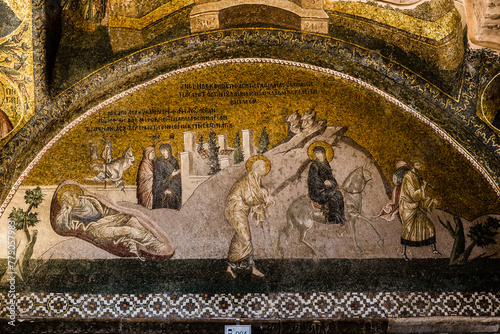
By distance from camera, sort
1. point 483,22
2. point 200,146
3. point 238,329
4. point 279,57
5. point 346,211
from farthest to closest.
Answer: point 279,57 → point 200,146 → point 346,211 → point 238,329 → point 483,22

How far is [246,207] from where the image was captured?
8695 mm

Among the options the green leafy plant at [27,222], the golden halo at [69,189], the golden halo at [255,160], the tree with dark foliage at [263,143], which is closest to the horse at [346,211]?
the golden halo at [255,160]

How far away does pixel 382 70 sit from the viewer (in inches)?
352

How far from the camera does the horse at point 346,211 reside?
8586 mm

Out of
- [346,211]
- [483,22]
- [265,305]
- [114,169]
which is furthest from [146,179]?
[483,22]

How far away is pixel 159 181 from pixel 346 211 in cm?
255

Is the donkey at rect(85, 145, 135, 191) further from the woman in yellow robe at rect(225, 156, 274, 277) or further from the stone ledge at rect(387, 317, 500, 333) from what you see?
the stone ledge at rect(387, 317, 500, 333)

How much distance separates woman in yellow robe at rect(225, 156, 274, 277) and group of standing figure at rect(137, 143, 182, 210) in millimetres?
741

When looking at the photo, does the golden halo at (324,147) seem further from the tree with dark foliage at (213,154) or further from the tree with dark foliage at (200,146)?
the tree with dark foliage at (200,146)

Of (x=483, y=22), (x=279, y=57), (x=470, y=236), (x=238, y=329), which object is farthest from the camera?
(x=279, y=57)

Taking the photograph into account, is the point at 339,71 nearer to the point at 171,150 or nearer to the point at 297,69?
the point at 297,69

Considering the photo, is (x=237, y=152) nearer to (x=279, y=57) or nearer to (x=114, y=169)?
(x=279, y=57)

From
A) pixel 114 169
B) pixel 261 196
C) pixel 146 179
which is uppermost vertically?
pixel 114 169

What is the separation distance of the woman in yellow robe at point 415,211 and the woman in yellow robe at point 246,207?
70.4 inches
